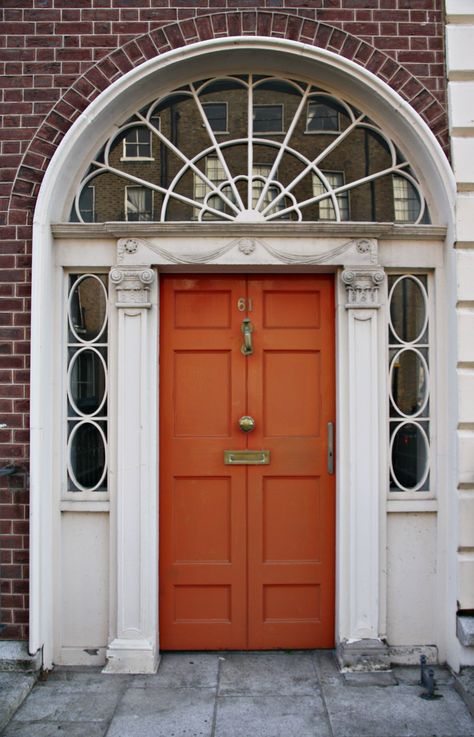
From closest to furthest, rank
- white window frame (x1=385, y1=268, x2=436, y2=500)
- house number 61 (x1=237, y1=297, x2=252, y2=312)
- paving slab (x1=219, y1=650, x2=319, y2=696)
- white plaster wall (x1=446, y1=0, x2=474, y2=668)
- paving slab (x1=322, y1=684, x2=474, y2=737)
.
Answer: paving slab (x1=322, y1=684, x2=474, y2=737) < paving slab (x1=219, y1=650, x2=319, y2=696) < white plaster wall (x1=446, y1=0, x2=474, y2=668) < white window frame (x1=385, y1=268, x2=436, y2=500) < house number 61 (x1=237, y1=297, x2=252, y2=312)

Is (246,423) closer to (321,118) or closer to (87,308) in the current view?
(87,308)

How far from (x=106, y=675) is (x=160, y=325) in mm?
2270

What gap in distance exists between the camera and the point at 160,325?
4.21 metres

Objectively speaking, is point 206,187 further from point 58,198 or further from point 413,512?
point 413,512

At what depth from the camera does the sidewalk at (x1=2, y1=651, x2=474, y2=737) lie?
3.35 metres

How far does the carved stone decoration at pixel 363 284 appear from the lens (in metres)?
4.01

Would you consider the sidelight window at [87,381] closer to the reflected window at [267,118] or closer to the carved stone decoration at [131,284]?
the carved stone decoration at [131,284]

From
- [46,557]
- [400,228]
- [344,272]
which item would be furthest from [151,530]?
[400,228]

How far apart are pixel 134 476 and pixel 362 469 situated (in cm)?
147

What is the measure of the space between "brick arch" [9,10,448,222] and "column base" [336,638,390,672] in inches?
127

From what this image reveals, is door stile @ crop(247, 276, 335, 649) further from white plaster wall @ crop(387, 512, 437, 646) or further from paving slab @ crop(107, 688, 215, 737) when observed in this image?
paving slab @ crop(107, 688, 215, 737)

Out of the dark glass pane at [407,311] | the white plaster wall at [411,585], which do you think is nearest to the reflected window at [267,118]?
the dark glass pane at [407,311]

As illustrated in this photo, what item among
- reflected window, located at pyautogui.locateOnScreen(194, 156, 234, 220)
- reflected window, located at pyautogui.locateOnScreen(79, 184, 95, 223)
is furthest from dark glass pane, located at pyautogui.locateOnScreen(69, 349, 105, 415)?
reflected window, located at pyautogui.locateOnScreen(194, 156, 234, 220)

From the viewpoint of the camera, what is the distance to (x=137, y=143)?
13.6 ft
